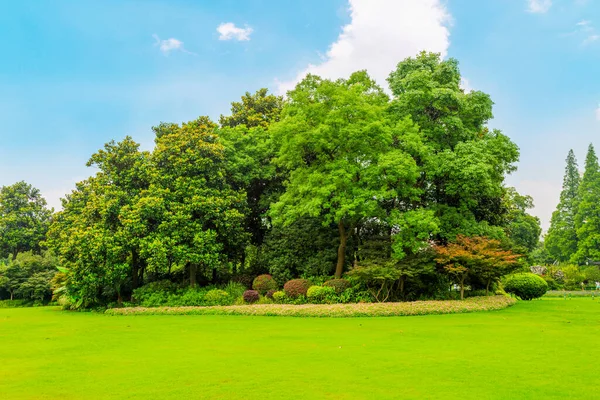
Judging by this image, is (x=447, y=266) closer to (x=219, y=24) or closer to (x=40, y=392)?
(x=219, y=24)

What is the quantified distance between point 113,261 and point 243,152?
975 cm

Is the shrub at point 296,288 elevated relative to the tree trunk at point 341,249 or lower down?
lower down

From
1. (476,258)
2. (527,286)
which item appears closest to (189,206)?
(476,258)

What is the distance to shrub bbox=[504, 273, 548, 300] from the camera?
981 inches

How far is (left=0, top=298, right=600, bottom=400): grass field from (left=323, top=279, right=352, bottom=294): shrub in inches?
234

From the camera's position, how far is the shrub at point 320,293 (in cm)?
2055

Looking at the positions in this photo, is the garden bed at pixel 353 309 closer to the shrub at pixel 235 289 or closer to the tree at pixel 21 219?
the shrub at pixel 235 289

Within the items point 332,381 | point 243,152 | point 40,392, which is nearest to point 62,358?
point 40,392

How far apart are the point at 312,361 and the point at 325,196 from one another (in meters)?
12.2

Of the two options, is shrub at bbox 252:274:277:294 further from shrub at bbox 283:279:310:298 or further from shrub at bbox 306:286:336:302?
shrub at bbox 306:286:336:302

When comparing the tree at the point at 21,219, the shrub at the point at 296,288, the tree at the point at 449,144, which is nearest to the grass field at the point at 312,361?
the shrub at the point at 296,288

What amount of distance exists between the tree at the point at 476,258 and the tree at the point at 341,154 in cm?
351

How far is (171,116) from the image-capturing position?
27.9 meters

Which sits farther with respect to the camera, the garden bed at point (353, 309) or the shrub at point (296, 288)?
the shrub at point (296, 288)
